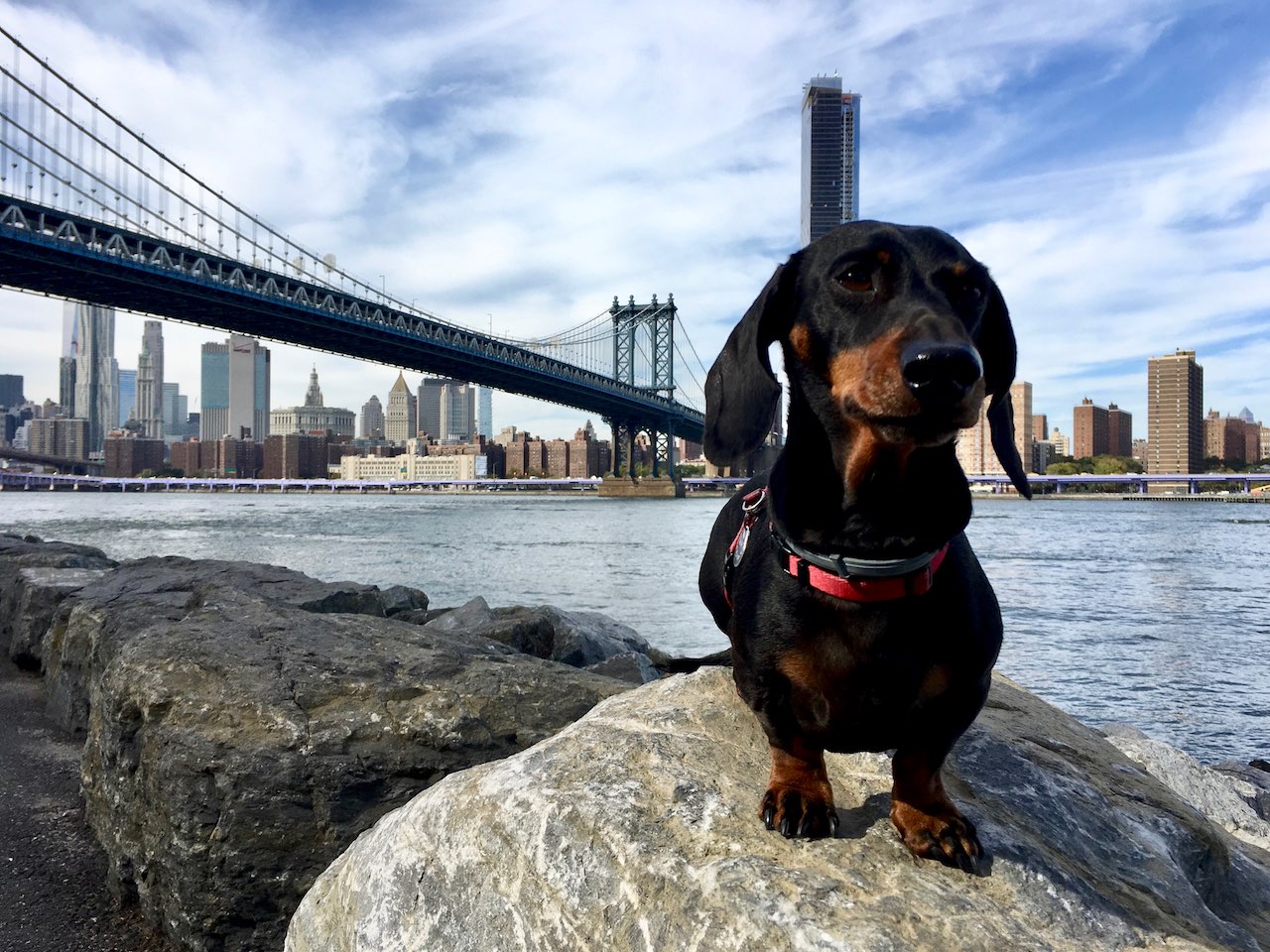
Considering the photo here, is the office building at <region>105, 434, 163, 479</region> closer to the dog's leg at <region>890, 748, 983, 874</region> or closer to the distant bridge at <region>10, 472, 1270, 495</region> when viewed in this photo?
the distant bridge at <region>10, 472, 1270, 495</region>

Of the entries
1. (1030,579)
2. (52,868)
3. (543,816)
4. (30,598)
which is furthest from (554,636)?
(1030,579)

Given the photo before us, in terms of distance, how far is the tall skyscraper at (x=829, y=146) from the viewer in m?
96.3

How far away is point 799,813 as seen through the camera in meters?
1.41

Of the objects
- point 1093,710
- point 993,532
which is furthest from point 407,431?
point 1093,710

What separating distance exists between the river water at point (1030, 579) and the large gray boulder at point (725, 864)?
448cm

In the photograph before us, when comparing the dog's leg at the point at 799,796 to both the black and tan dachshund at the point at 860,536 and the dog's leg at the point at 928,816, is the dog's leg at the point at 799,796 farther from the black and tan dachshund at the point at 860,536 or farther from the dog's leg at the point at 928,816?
the dog's leg at the point at 928,816

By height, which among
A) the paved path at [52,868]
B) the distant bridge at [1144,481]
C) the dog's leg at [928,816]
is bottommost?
the paved path at [52,868]

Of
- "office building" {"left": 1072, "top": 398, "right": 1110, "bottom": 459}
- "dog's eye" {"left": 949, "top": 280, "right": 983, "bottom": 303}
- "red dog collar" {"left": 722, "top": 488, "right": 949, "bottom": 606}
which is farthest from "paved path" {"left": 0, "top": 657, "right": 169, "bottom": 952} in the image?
"office building" {"left": 1072, "top": 398, "right": 1110, "bottom": 459}

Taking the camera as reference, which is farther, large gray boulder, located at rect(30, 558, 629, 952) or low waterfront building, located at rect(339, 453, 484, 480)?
low waterfront building, located at rect(339, 453, 484, 480)

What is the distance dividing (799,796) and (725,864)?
0.17m

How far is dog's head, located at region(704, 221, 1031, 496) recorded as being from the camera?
3.60 ft

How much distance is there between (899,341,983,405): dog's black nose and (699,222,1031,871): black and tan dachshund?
0.18 feet

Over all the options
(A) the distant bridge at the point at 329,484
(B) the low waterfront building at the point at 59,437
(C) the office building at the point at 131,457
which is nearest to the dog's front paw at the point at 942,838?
(A) the distant bridge at the point at 329,484

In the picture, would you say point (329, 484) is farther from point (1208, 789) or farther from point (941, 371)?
point (941, 371)
